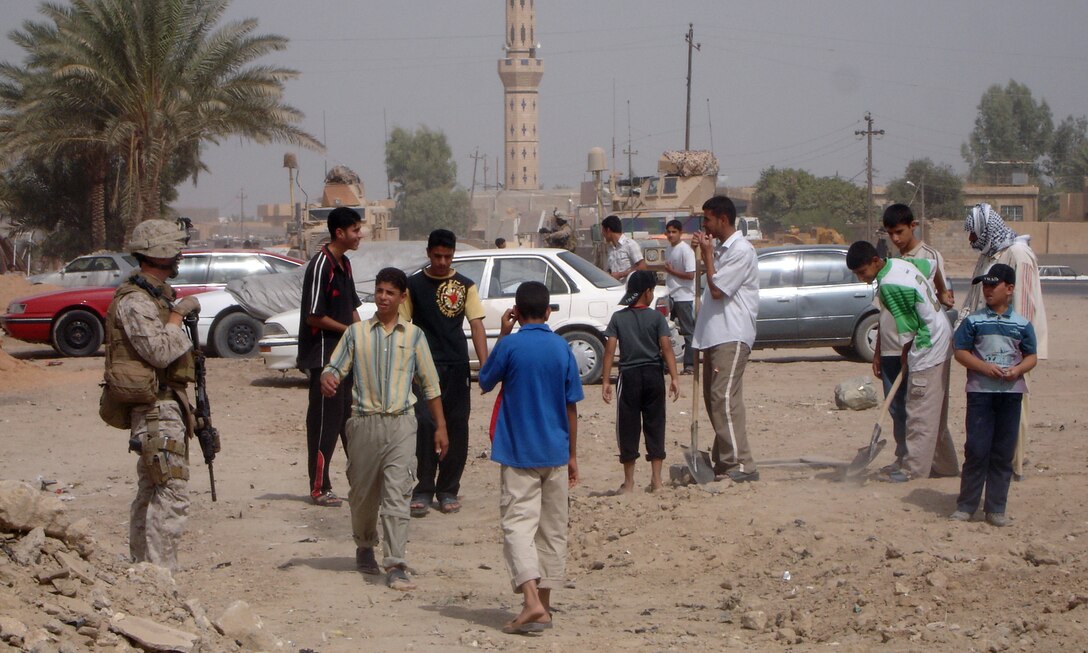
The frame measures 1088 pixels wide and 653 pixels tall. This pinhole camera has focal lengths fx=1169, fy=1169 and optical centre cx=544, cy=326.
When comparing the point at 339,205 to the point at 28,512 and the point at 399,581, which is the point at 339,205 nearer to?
the point at 399,581

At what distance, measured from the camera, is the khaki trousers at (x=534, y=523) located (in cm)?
507

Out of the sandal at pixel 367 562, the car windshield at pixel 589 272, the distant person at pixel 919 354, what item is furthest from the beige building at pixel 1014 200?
the sandal at pixel 367 562

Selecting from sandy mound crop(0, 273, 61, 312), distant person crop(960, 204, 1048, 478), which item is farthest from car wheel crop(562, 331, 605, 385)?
sandy mound crop(0, 273, 61, 312)

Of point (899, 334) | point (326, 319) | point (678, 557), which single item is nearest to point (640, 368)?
point (678, 557)

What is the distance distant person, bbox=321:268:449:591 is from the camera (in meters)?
5.82

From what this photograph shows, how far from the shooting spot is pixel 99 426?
1080cm

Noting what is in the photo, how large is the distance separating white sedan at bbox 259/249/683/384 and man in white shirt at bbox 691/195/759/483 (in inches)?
199

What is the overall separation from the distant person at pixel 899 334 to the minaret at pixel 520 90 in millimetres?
140253

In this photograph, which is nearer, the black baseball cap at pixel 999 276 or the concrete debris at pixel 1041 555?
the concrete debris at pixel 1041 555

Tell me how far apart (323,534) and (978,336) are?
3926mm

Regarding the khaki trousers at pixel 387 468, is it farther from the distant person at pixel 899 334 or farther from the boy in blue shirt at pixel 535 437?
the distant person at pixel 899 334

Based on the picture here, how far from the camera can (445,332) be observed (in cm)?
733

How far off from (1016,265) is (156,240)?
4956mm

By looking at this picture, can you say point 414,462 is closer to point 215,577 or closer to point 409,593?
point 409,593
